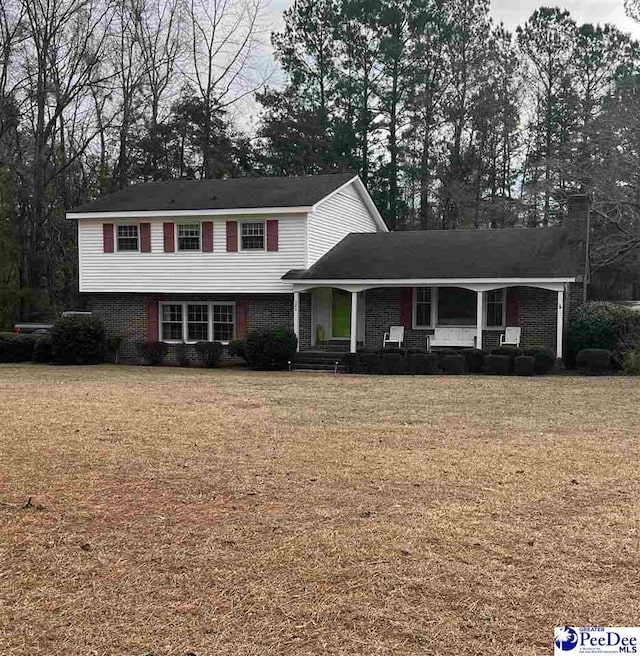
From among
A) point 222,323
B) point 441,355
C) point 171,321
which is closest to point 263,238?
point 222,323

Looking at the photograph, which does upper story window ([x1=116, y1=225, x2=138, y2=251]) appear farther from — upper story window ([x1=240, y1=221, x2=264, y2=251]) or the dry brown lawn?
the dry brown lawn

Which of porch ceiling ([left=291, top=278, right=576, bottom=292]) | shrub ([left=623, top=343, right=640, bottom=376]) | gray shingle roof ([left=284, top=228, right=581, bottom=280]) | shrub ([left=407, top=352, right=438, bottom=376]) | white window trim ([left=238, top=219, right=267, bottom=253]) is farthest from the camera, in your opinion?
white window trim ([left=238, top=219, right=267, bottom=253])

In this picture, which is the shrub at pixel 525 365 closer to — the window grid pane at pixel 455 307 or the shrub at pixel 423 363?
the shrub at pixel 423 363

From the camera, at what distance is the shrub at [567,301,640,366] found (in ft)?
58.9

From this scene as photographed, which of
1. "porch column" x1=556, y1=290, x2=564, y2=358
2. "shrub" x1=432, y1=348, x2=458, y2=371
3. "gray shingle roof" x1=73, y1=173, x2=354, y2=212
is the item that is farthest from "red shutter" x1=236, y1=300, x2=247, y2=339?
"porch column" x1=556, y1=290, x2=564, y2=358

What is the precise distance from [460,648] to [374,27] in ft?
130

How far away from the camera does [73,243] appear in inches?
1371

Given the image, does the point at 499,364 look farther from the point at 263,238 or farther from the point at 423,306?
the point at 263,238

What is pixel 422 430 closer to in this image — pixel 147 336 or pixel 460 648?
pixel 460 648

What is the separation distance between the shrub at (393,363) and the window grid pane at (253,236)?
5.84 metres

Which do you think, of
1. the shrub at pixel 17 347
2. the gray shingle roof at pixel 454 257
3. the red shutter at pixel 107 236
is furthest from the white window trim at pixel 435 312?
the shrub at pixel 17 347

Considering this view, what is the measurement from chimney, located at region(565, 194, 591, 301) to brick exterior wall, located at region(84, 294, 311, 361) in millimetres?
8234

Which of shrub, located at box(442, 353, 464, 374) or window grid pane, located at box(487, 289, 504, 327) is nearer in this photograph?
shrub, located at box(442, 353, 464, 374)

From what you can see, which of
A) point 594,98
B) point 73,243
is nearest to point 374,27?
point 594,98
